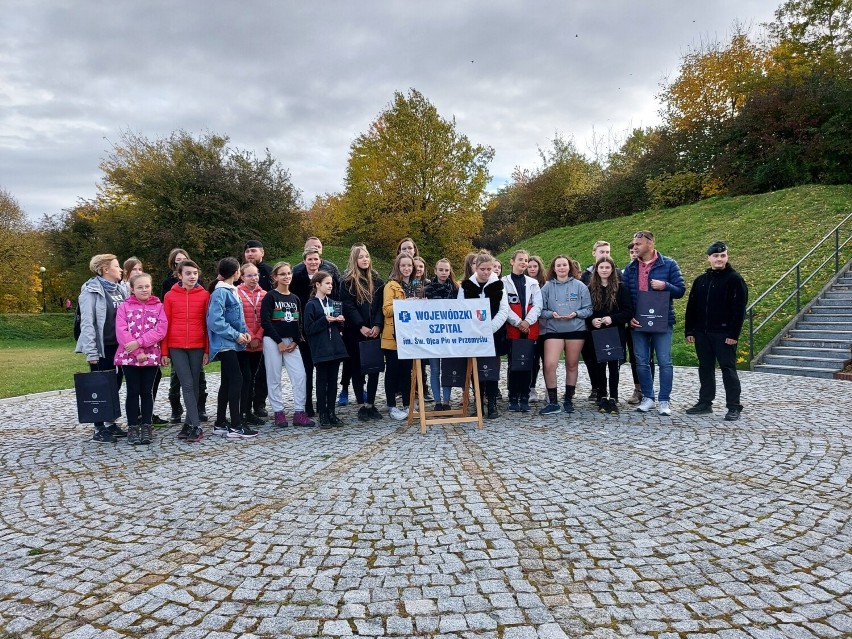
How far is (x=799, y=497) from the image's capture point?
402cm

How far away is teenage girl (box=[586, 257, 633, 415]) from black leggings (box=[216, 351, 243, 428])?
4628 mm

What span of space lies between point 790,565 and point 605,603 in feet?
4.19

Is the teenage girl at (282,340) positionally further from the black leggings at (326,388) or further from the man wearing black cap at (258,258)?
the man wearing black cap at (258,258)

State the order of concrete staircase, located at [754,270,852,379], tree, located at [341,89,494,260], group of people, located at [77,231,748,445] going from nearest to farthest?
group of people, located at [77,231,748,445]
concrete staircase, located at [754,270,852,379]
tree, located at [341,89,494,260]

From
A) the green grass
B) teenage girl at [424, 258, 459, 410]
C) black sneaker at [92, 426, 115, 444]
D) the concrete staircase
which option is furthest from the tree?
black sneaker at [92, 426, 115, 444]

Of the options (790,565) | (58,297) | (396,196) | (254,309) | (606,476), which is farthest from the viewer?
(58,297)

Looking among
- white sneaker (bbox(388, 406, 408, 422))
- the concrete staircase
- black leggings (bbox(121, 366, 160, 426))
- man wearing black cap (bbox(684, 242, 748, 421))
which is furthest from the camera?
the concrete staircase

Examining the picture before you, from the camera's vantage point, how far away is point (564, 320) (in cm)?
693

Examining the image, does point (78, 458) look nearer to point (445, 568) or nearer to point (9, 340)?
point (445, 568)

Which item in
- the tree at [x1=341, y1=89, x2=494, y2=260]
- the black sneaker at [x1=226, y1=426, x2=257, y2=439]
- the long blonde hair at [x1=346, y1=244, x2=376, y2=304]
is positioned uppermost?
the tree at [x1=341, y1=89, x2=494, y2=260]

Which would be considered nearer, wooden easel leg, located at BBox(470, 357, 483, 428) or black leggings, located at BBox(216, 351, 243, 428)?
black leggings, located at BBox(216, 351, 243, 428)

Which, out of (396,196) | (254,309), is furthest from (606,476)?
(396,196)

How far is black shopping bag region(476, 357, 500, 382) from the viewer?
261 inches

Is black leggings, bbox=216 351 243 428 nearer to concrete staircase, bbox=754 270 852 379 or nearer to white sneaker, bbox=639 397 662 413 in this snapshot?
white sneaker, bbox=639 397 662 413
